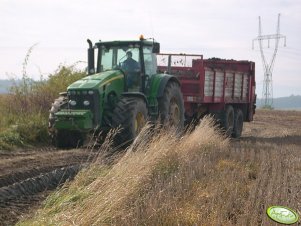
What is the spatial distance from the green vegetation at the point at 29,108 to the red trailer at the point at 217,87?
10.3ft

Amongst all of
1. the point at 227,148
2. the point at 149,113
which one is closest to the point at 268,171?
the point at 227,148

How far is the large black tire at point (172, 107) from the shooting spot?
1101 centimetres

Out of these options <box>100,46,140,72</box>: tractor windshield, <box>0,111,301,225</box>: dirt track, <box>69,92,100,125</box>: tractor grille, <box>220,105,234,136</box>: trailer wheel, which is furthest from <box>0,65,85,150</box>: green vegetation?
<box>220,105,234,136</box>: trailer wheel

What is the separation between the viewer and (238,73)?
1573cm

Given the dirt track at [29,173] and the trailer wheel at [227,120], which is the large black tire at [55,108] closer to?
the dirt track at [29,173]

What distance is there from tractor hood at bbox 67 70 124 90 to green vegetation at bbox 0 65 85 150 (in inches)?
69.8

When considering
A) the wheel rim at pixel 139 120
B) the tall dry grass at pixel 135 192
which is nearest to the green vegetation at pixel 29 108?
the wheel rim at pixel 139 120

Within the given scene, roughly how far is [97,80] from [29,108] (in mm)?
3381

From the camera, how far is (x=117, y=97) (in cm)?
1028

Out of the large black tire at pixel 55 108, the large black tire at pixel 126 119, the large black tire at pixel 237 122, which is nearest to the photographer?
the large black tire at pixel 126 119

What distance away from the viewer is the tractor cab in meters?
10.7

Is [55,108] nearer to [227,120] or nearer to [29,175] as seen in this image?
[29,175]

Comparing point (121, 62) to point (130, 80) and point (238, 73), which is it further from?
Answer: point (238, 73)

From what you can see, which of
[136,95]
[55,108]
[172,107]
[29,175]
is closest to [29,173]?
[29,175]
